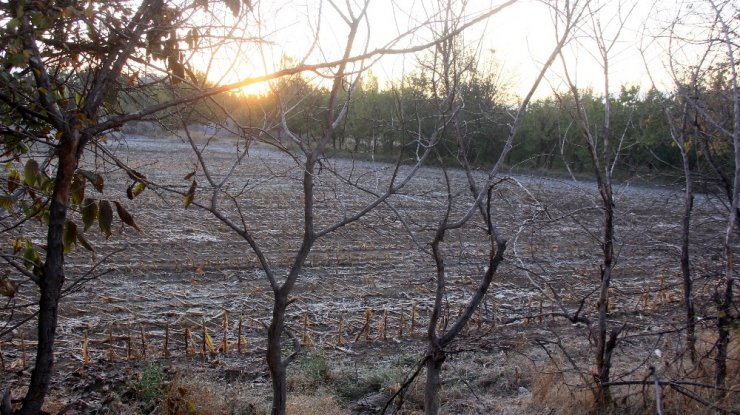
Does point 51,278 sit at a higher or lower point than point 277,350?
higher

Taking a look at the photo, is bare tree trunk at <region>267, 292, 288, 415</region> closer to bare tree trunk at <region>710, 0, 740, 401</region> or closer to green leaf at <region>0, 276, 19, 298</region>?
green leaf at <region>0, 276, 19, 298</region>

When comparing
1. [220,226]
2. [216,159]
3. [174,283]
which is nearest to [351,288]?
[174,283]

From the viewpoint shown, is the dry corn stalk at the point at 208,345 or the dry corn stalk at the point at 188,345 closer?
the dry corn stalk at the point at 188,345

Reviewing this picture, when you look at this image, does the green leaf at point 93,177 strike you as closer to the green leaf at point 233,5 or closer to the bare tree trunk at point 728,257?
the green leaf at point 233,5

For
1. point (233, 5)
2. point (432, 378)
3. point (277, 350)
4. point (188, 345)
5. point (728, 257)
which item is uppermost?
point (233, 5)

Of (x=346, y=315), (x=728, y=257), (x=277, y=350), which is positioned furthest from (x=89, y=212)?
(x=346, y=315)

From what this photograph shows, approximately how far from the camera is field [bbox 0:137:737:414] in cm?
562

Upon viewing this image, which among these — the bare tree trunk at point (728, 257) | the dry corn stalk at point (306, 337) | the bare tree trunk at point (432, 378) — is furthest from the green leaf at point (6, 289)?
the dry corn stalk at point (306, 337)

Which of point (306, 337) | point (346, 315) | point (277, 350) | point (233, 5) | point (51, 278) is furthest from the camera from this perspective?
point (346, 315)

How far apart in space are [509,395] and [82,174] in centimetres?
563

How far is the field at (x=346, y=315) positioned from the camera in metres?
5.62

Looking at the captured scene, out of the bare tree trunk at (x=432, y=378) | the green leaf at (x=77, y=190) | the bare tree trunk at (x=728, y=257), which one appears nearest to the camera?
the green leaf at (x=77, y=190)

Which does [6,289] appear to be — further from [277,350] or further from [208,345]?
[208,345]

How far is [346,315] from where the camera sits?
382 inches
